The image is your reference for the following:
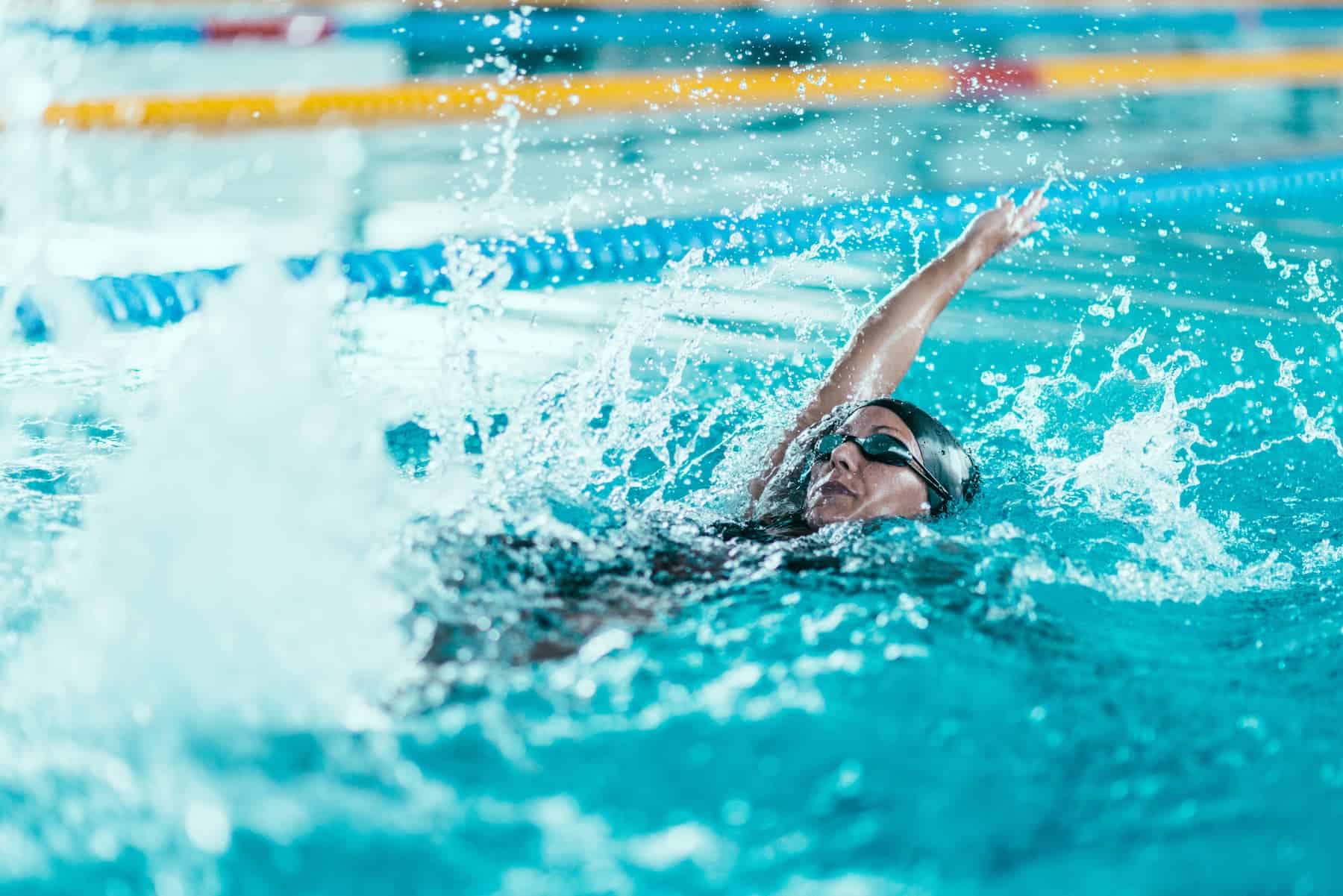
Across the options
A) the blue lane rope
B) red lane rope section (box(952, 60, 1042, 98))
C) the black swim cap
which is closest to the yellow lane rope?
red lane rope section (box(952, 60, 1042, 98))

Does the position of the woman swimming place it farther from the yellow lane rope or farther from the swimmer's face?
the yellow lane rope

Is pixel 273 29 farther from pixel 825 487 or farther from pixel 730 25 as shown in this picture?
pixel 825 487

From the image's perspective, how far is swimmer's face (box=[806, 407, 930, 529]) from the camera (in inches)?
80.1

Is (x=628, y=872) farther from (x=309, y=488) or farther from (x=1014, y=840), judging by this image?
(x=309, y=488)

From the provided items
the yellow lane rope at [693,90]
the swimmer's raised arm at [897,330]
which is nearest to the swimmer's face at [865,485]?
the swimmer's raised arm at [897,330]

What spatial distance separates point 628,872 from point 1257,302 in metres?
2.95

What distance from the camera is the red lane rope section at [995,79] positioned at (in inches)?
242

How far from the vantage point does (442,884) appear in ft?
4.08

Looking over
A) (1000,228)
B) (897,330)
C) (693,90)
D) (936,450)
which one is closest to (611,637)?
(936,450)

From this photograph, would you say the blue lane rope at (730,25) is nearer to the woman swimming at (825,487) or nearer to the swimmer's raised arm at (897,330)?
the swimmer's raised arm at (897,330)

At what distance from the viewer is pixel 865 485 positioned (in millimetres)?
2041

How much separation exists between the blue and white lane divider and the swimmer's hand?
793 millimetres

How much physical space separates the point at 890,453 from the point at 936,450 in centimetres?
10

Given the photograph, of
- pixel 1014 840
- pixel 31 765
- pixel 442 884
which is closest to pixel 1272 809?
pixel 1014 840
